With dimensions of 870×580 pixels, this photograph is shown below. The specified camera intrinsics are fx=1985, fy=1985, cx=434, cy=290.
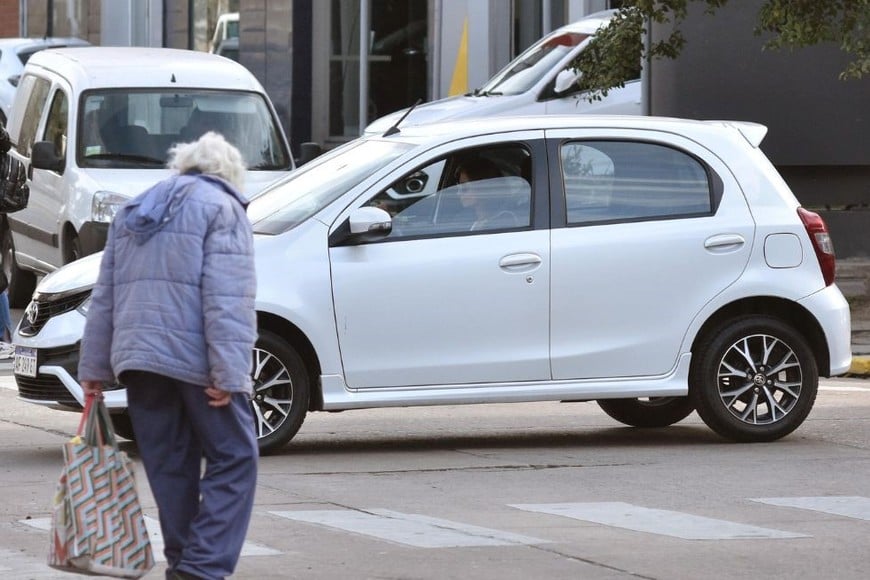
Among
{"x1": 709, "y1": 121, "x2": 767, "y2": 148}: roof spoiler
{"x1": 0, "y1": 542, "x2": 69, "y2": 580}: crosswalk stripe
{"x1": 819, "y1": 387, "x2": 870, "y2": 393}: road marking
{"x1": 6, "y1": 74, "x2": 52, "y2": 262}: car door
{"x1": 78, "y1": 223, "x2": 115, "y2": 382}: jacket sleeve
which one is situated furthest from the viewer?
{"x1": 6, "y1": 74, "x2": 52, "y2": 262}: car door

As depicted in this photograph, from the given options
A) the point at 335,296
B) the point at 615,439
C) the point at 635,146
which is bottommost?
the point at 615,439

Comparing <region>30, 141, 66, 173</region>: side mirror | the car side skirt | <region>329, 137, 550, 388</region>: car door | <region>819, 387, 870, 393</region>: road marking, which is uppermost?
<region>30, 141, 66, 173</region>: side mirror

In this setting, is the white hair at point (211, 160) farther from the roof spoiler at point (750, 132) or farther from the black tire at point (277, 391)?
the roof spoiler at point (750, 132)

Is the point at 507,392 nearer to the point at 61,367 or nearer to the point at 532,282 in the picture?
the point at 532,282

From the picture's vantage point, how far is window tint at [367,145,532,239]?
998 centimetres

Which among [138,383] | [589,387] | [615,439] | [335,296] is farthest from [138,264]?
[615,439]

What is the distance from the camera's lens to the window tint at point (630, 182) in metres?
10.2

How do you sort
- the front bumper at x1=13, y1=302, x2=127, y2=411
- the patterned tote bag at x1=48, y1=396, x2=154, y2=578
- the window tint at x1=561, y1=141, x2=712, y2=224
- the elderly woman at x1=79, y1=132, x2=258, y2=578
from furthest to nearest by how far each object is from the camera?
1. the window tint at x1=561, y1=141, x2=712, y2=224
2. the front bumper at x1=13, y1=302, x2=127, y2=411
3. the elderly woman at x1=79, y1=132, x2=258, y2=578
4. the patterned tote bag at x1=48, y1=396, x2=154, y2=578

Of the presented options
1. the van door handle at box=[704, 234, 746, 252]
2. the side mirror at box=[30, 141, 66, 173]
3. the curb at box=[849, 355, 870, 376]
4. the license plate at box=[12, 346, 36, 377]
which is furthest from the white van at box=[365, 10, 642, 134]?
the license plate at box=[12, 346, 36, 377]

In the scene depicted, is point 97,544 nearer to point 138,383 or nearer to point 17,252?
point 138,383

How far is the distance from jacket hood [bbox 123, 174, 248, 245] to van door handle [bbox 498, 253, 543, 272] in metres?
3.81

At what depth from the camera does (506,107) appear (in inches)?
766

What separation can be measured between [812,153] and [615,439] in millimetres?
8382

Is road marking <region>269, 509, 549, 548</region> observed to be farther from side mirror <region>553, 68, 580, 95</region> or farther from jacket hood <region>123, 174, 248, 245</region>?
side mirror <region>553, 68, 580, 95</region>
